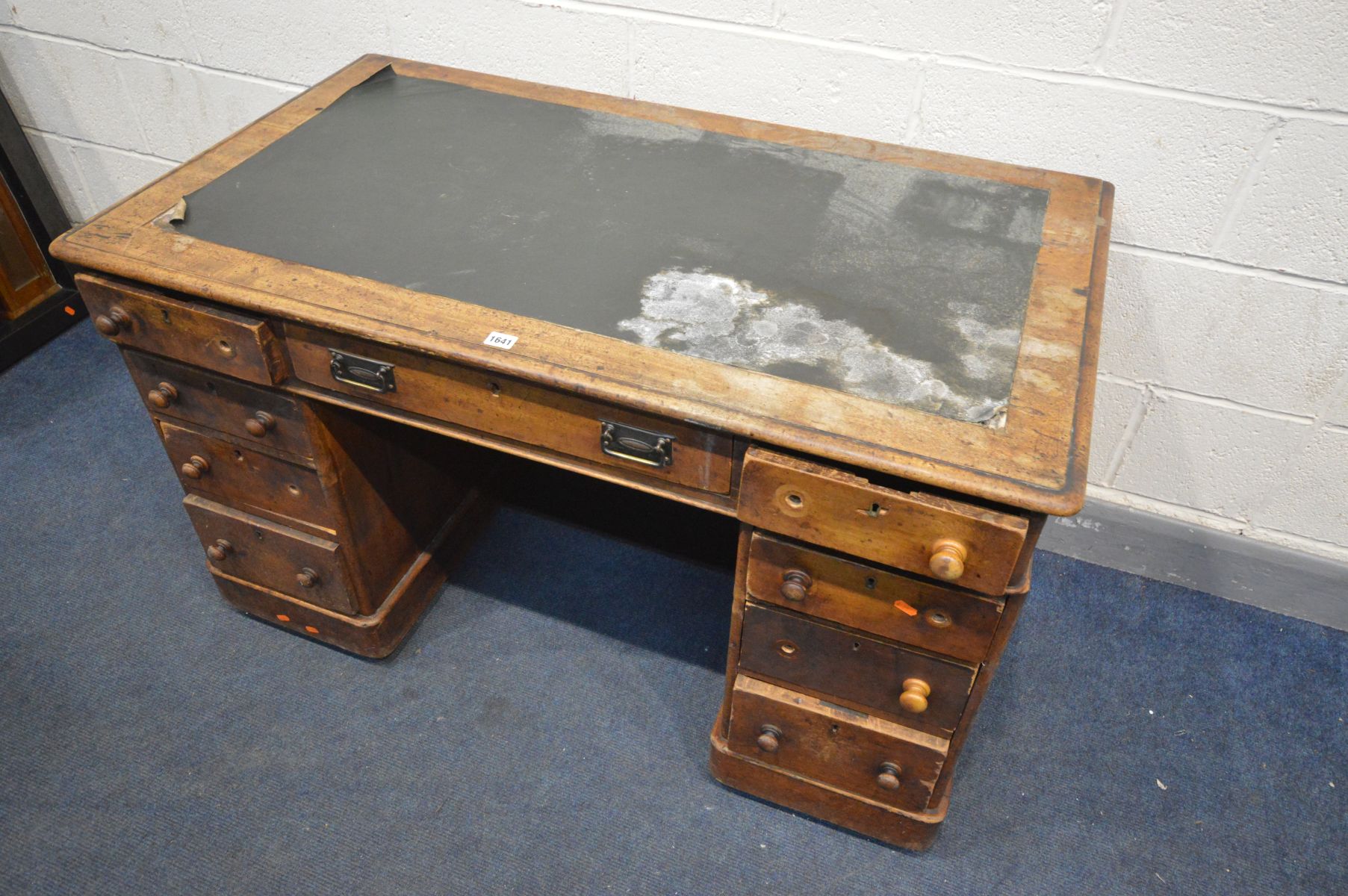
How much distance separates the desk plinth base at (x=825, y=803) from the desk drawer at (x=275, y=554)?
0.74 metres

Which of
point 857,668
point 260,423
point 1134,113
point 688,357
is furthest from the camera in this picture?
point 1134,113

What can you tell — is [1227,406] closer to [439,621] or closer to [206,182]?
[439,621]

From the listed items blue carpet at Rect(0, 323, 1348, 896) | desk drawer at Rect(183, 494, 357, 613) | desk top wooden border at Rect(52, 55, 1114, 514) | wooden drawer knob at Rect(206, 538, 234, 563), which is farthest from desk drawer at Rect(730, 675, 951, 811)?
wooden drawer knob at Rect(206, 538, 234, 563)

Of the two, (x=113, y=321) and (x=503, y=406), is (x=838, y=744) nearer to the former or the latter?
(x=503, y=406)

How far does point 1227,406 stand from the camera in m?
1.82

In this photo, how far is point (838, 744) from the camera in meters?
1.44

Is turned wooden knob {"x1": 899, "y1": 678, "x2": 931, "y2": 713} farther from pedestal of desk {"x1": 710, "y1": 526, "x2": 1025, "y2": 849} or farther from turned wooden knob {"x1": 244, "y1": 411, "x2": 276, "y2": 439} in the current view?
turned wooden knob {"x1": 244, "y1": 411, "x2": 276, "y2": 439}

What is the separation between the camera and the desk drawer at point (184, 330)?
1.33 metres

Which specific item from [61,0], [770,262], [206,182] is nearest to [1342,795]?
[770,262]

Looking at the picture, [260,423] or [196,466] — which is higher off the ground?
[260,423]

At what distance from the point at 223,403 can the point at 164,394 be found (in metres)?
0.11

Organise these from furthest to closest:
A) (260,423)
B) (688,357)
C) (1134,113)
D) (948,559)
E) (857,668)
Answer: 1. (1134,113)
2. (260,423)
3. (857,668)
4. (688,357)
5. (948,559)

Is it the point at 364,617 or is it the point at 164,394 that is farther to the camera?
the point at 364,617

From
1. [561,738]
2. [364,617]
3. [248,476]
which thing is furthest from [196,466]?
[561,738]
